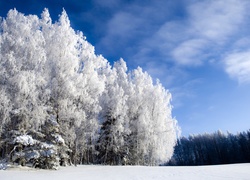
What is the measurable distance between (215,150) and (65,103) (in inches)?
3095

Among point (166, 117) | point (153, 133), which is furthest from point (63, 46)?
point (166, 117)

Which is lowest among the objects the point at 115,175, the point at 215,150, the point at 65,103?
the point at 115,175

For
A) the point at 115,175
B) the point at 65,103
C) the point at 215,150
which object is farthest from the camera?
the point at 215,150

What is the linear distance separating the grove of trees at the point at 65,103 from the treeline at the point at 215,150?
5704cm

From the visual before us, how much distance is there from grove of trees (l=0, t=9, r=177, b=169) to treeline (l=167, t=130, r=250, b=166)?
2246 inches

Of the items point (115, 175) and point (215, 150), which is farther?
point (215, 150)

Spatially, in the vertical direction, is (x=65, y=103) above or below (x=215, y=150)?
below

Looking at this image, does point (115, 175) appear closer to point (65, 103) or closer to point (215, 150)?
point (65, 103)

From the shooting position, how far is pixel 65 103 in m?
19.7

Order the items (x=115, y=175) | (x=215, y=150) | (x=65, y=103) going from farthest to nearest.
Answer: (x=215, y=150) < (x=65, y=103) < (x=115, y=175)

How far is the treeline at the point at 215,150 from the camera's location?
258 feet

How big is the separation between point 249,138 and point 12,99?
259 ft

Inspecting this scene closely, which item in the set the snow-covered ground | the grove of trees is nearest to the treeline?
the grove of trees

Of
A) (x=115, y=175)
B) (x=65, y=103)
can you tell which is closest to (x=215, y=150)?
(x=65, y=103)
